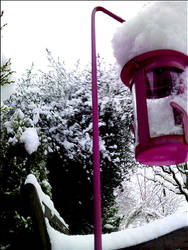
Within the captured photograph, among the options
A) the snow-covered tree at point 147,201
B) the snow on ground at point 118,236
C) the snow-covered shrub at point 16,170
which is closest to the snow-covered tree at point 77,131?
the snow-covered shrub at point 16,170

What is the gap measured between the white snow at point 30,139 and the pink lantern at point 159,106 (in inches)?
124

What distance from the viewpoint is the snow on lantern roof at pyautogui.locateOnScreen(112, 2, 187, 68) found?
1.44 metres

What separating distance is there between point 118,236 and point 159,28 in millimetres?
1974

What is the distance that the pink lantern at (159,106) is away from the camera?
136 centimetres

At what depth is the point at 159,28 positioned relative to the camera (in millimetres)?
1428

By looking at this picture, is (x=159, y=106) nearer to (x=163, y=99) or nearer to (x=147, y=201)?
(x=163, y=99)

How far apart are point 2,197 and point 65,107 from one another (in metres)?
4.14

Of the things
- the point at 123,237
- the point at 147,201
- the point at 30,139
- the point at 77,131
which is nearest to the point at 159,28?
the point at 123,237

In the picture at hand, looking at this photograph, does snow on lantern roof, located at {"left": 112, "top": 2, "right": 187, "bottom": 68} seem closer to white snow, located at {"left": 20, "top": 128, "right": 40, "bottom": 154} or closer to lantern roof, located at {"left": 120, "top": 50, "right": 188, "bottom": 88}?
lantern roof, located at {"left": 120, "top": 50, "right": 188, "bottom": 88}

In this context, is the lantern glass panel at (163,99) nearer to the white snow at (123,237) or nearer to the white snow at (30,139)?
the white snow at (123,237)

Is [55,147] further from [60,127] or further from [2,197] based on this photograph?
[2,197]

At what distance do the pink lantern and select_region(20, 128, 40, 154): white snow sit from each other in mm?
3154

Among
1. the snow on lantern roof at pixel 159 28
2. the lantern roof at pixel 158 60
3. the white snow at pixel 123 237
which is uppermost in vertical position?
the snow on lantern roof at pixel 159 28

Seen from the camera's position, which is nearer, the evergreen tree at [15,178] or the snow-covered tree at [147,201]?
the evergreen tree at [15,178]
